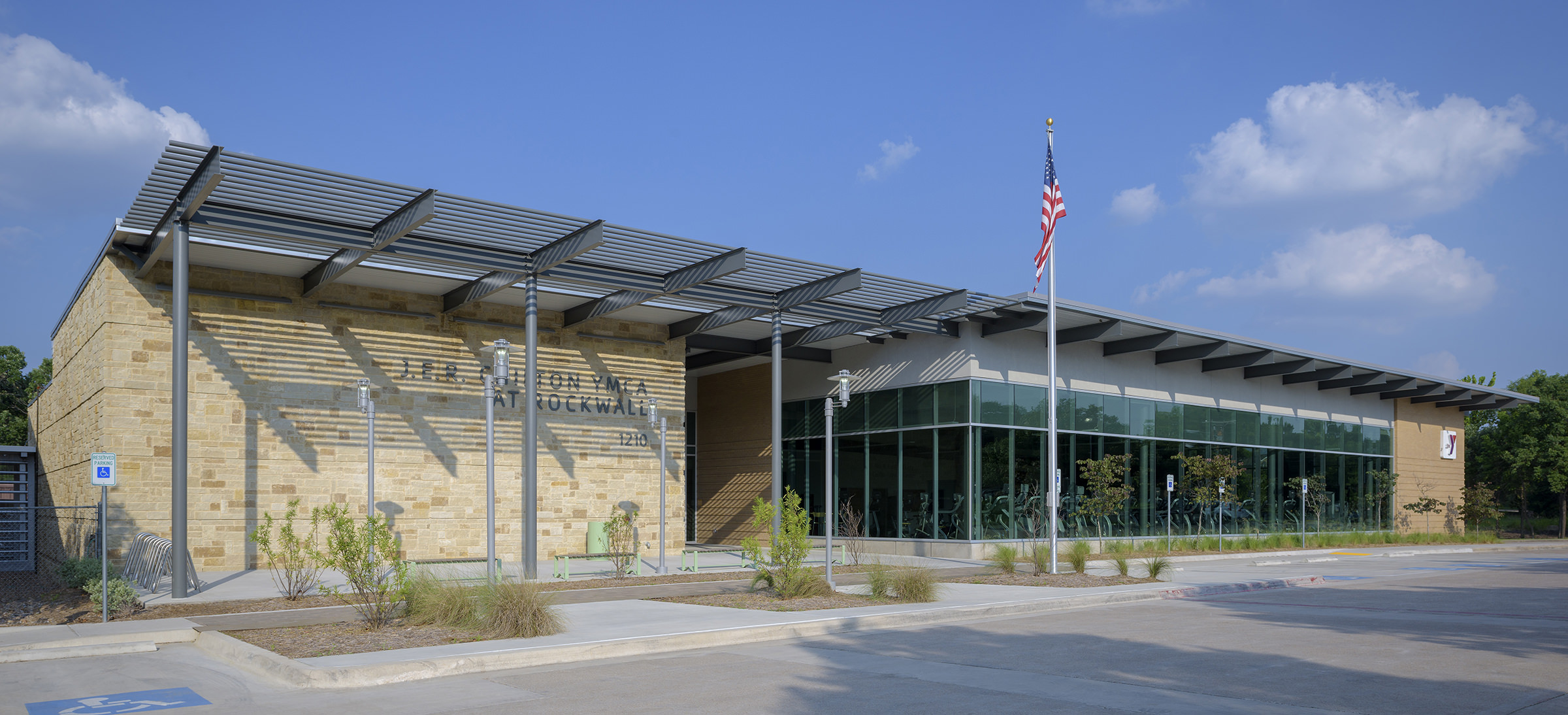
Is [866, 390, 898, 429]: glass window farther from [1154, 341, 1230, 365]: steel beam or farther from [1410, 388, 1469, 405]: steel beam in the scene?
[1410, 388, 1469, 405]: steel beam

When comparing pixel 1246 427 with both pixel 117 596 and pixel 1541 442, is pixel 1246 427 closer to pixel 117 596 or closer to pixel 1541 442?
pixel 1541 442

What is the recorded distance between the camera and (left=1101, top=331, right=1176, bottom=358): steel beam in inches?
1107

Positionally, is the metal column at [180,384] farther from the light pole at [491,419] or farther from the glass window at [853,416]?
the glass window at [853,416]

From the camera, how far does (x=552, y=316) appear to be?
24250 mm

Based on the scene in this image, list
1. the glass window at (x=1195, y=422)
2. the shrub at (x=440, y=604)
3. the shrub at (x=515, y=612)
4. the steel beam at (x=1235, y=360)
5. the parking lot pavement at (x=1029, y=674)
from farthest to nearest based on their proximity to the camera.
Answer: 1. the glass window at (x=1195, y=422)
2. the steel beam at (x=1235, y=360)
3. the shrub at (x=440, y=604)
4. the shrub at (x=515, y=612)
5. the parking lot pavement at (x=1029, y=674)

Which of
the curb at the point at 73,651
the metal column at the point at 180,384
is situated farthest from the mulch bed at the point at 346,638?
the metal column at the point at 180,384

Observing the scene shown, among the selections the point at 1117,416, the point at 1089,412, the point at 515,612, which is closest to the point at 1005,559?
the point at 1089,412

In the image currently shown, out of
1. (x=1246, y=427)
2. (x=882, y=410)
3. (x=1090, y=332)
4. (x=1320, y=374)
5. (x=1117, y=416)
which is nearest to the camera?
(x=1090, y=332)

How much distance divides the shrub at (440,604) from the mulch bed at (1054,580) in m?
9.59

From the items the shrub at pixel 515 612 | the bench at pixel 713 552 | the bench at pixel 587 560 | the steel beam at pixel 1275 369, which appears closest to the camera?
the shrub at pixel 515 612

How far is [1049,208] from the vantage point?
20203mm

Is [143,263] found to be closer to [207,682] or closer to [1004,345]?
[207,682]

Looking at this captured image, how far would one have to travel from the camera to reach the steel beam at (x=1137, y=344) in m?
28.1

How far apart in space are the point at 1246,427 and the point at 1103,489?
914 cm
